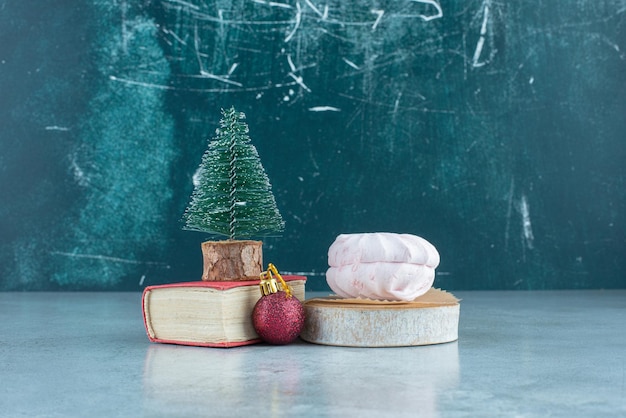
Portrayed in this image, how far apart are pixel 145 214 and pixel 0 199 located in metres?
0.63

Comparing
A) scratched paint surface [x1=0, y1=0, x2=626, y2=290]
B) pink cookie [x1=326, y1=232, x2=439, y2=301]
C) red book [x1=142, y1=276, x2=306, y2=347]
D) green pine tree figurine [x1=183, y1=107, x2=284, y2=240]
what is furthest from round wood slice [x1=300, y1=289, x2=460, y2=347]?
scratched paint surface [x1=0, y1=0, x2=626, y2=290]

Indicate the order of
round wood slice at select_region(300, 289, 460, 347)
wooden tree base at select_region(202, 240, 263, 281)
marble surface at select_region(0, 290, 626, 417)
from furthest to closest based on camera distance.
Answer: wooden tree base at select_region(202, 240, 263, 281) → round wood slice at select_region(300, 289, 460, 347) → marble surface at select_region(0, 290, 626, 417)

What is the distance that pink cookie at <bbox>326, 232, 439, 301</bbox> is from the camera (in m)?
1.72

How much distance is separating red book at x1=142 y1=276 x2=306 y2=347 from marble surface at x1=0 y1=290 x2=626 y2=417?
0.04 meters

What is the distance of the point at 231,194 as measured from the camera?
1904mm

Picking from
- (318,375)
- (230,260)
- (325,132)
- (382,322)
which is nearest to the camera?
(318,375)

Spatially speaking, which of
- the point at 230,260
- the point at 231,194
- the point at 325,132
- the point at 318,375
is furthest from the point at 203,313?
the point at 325,132

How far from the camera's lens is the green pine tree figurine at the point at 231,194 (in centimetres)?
190

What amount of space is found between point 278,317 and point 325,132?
1.81 m

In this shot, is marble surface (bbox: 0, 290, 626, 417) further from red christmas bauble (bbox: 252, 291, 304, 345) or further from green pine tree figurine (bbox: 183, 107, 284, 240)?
green pine tree figurine (bbox: 183, 107, 284, 240)

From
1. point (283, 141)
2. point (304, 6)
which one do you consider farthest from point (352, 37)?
point (283, 141)

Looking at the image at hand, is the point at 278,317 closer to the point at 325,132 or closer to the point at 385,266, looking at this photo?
the point at 385,266

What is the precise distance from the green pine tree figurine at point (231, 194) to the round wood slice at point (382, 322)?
271 mm

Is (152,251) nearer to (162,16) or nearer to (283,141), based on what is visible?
(283,141)
